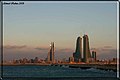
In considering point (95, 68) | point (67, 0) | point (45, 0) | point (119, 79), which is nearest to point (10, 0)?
point (45, 0)

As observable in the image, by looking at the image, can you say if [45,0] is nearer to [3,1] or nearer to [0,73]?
[3,1]

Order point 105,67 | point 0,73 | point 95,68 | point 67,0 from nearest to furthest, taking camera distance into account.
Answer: point 67,0 → point 0,73 → point 105,67 → point 95,68

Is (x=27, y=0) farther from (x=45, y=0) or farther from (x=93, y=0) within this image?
(x=93, y=0)

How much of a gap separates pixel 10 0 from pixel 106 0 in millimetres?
4504

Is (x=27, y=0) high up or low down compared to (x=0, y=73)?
up

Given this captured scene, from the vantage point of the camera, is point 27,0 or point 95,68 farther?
point 95,68

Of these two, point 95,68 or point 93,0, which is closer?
point 93,0

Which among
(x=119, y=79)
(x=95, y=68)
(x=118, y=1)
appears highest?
(x=118, y=1)

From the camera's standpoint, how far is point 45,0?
1703 centimetres

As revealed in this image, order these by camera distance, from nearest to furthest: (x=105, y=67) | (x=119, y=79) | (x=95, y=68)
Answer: (x=119, y=79) < (x=105, y=67) < (x=95, y=68)

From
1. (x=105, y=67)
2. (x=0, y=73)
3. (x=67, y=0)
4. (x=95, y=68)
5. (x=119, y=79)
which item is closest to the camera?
(x=67, y=0)

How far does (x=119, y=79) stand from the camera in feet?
67.1

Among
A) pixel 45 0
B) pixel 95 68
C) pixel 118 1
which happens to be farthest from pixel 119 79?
pixel 95 68

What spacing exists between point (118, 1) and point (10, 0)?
16.6 feet
